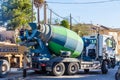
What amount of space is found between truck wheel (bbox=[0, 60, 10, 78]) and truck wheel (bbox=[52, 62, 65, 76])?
272 cm

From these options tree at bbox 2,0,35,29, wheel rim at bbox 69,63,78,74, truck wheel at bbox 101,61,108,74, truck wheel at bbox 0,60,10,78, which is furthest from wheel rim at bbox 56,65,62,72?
tree at bbox 2,0,35,29

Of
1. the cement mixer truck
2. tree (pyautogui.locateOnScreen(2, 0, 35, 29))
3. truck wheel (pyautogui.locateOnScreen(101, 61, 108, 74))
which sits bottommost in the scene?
truck wheel (pyautogui.locateOnScreen(101, 61, 108, 74))

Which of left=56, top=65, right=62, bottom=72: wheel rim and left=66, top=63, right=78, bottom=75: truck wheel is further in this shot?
left=66, top=63, right=78, bottom=75: truck wheel

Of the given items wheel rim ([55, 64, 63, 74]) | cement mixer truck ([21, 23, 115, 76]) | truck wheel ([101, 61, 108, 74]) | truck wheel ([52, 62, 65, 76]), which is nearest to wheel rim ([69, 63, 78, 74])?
cement mixer truck ([21, 23, 115, 76])

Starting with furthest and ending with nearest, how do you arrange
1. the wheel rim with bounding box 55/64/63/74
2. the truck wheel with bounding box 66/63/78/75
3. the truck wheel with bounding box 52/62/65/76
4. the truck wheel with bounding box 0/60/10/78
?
the truck wheel with bounding box 66/63/78/75 < the wheel rim with bounding box 55/64/63/74 < the truck wheel with bounding box 52/62/65/76 < the truck wheel with bounding box 0/60/10/78

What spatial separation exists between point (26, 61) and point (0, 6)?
20.4 metres

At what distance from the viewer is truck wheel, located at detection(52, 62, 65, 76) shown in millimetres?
22203

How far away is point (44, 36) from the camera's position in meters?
22.5

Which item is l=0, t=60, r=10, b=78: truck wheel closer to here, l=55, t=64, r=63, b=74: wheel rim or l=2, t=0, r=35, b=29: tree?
l=55, t=64, r=63, b=74: wheel rim

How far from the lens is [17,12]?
131 feet

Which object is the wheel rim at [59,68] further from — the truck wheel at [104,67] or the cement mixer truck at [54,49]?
the truck wheel at [104,67]

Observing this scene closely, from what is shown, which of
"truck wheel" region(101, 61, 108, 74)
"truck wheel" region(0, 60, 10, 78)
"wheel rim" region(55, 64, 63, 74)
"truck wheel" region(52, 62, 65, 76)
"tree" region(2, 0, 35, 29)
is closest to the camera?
"truck wheel" region(0, 60, 10, 78)

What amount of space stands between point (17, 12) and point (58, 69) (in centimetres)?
1842

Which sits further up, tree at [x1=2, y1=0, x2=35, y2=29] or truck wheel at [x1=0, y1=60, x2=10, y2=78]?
tree at [x1=2, y1=0, x2=35, y2=29]
